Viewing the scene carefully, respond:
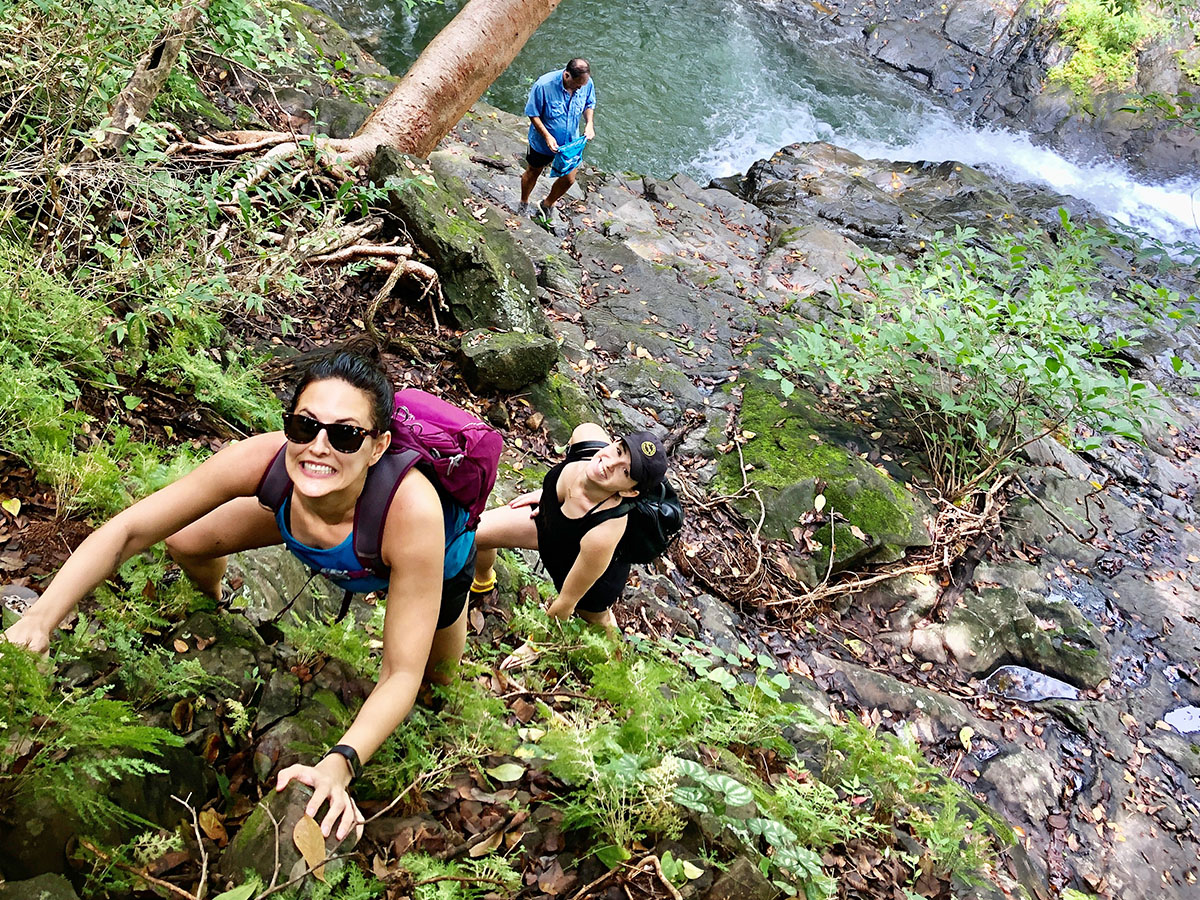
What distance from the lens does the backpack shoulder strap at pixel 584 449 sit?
3.89 m

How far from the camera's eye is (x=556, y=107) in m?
8.56

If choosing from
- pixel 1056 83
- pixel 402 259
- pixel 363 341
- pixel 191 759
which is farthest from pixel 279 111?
pixel 1056 83

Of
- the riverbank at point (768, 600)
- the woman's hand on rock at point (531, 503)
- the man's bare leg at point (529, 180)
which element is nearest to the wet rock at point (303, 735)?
the riverbank at point (768, 600)

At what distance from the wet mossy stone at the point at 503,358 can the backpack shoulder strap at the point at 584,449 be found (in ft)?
7.85

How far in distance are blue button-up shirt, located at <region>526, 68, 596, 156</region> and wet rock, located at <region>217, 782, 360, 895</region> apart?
7.91m

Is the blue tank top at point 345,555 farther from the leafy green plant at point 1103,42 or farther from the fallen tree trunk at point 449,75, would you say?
the leafy green plant at point 1103,42

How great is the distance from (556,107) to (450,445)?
7.18 m

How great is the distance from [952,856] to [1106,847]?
2782 mm

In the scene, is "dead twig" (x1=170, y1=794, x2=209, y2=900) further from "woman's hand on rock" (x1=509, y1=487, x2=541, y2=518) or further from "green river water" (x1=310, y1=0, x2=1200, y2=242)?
"green river water" (x1=310, y1=0, x2=1200, y2=242)

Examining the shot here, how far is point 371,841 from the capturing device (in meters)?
2.41

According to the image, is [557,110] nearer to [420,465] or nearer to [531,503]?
[531,503]

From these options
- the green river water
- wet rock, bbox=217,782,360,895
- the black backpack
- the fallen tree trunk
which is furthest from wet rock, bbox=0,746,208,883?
the green river water

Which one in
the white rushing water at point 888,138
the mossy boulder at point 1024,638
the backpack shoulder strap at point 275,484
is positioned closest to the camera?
the backpack shoulder strap at point 275,484

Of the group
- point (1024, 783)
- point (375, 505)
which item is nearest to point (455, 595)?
point (375, 505)
